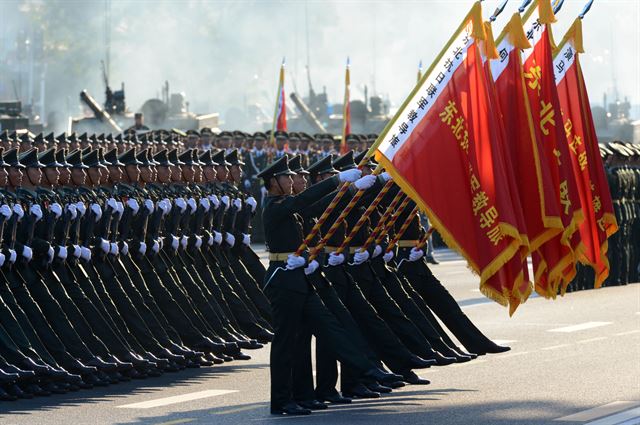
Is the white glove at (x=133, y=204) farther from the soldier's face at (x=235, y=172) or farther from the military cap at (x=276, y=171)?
the military cap at (x=276, y=171)

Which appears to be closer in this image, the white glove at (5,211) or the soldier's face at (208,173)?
the white glove at (5,211)

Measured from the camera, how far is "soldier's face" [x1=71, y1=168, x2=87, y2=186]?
43.9 feet

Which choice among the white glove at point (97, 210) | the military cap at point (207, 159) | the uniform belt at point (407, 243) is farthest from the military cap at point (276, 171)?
the military cap at point (207, 159)

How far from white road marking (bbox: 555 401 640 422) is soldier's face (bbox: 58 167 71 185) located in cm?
438

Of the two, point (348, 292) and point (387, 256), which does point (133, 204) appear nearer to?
point (387, 256)

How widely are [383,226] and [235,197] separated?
93.2 inches

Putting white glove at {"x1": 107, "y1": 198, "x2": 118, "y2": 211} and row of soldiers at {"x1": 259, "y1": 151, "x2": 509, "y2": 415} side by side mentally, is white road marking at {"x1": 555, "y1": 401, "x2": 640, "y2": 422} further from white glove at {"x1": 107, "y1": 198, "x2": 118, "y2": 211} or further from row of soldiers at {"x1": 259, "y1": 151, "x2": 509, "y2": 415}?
white glove at {"x1": 107, "y1": 198, "x2": 118, "y2": 211}

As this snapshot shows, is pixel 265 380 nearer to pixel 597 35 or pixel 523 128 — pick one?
pixel 523 128

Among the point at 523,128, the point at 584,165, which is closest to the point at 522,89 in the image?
the point at 523,128

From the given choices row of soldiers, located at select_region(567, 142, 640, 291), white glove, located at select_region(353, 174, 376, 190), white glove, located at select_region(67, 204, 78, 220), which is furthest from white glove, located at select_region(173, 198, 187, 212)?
row of soldiers, located at select_region(567, 142, 640, 291)

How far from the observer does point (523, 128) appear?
12.3 meters

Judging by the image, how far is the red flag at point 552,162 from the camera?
12453mm

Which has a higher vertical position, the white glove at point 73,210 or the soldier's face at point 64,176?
the soldier's face at point 64,176

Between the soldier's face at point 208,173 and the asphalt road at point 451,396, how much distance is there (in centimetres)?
158
